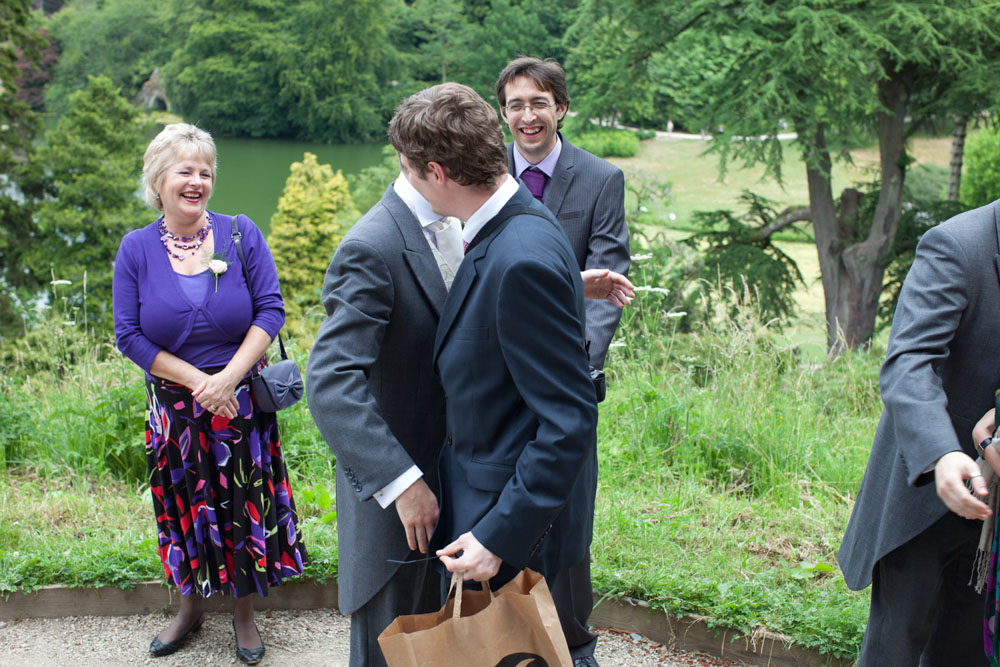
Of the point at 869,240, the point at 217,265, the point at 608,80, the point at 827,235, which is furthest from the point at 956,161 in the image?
the point at 217,265

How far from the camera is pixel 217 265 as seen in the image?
3.11m

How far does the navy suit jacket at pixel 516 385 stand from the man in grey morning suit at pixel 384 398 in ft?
0.49

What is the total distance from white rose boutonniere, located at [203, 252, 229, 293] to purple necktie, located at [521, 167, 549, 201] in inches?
47.5

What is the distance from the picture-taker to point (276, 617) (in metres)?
3.51

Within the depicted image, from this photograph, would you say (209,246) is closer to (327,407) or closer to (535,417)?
(327,407)

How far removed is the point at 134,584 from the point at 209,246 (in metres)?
1.37

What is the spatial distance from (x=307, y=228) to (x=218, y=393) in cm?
1955

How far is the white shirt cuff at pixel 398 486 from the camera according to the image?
6.69ft

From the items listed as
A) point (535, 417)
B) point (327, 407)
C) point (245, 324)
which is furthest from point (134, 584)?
point (535, 417)

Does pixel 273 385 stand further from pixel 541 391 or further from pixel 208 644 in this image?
pixel 541 391

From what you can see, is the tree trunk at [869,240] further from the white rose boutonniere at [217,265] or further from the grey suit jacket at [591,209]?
the white rose boutonniere at [217,265]

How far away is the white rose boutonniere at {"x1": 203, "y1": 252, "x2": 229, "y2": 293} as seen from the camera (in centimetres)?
311

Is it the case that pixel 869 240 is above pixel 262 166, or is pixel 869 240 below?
above

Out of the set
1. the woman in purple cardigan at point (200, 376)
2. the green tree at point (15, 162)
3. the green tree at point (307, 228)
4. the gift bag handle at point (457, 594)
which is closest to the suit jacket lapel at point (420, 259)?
the gift bag handle at point (457, 594)
